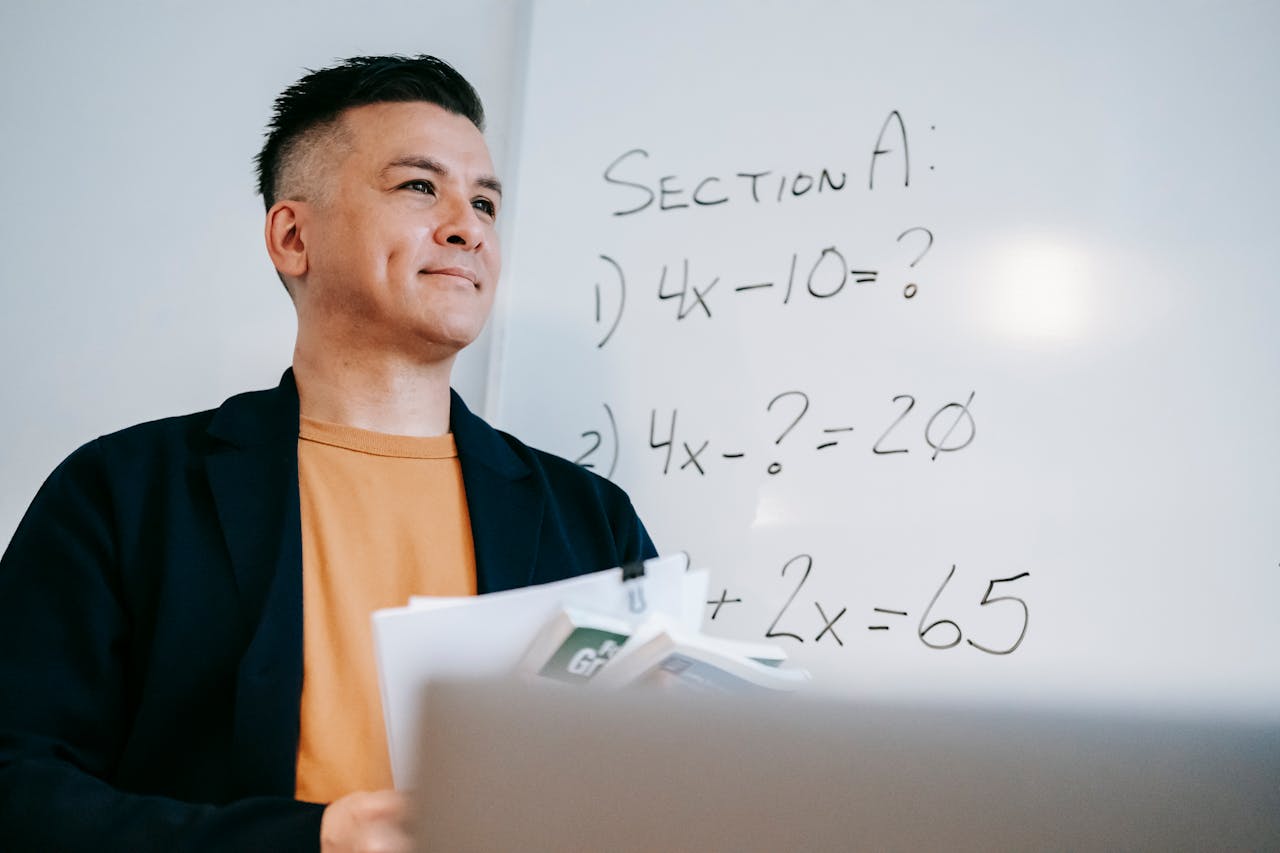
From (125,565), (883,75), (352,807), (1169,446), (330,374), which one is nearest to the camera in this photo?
(352,807)

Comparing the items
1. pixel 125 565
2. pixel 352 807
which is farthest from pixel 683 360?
pixel 352 807

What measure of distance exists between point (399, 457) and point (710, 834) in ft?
3.22

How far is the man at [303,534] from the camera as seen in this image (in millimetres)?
1070

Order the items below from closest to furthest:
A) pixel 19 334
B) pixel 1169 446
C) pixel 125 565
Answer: pixel 125 565, pixel 1169 446, pixel 19 334

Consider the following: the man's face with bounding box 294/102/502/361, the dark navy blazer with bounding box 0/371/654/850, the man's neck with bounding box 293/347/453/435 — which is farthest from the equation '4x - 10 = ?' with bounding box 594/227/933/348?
the dark navy blazer with bounding box 0/371/654/850

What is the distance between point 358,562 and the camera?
49.7 inches

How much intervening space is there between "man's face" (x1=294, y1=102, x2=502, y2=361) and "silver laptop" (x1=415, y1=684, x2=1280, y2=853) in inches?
38.0

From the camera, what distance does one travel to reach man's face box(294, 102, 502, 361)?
4.54 ft

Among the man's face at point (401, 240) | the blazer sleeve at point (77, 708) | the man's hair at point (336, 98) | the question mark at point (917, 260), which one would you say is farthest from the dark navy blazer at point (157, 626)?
the question mark at point (917, 260)

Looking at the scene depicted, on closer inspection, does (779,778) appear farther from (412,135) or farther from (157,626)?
(412,135)

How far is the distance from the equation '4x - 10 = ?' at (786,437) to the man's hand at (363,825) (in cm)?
81

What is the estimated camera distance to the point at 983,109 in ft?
4.82

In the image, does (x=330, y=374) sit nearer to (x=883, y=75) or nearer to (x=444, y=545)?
(x=444, y=545)

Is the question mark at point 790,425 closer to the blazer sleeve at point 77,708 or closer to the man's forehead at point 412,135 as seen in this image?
the man's forehead at point 412,135
